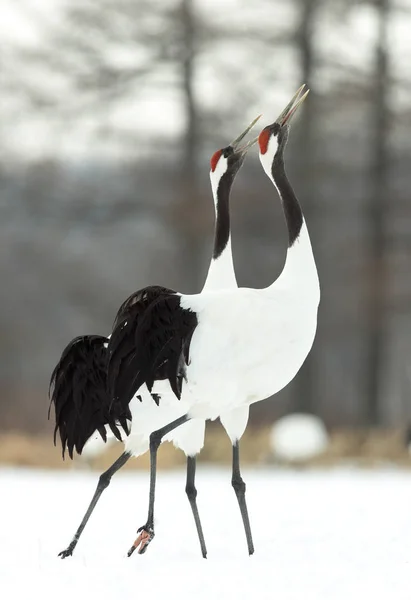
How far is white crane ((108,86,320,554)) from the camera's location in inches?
166

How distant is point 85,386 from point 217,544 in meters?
1.14

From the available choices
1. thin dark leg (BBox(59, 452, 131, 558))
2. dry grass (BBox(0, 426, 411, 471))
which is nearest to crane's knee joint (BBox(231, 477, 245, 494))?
thin dark leg (BBox(59, 452, 131, 558))

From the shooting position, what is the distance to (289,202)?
182 inches

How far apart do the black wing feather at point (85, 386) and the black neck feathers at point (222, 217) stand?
A: 2.71ft

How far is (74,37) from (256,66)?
2.66 metres

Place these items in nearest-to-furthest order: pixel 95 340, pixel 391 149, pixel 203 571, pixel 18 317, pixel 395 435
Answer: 1. pixel 203 571
2. pixel 95 340
3. pixel 395 435
4. pixel 391 149
5. pixel 18 317

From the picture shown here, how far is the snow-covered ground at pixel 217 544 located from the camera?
152 inches

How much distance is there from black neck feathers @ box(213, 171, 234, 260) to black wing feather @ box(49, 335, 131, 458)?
2.71 ft

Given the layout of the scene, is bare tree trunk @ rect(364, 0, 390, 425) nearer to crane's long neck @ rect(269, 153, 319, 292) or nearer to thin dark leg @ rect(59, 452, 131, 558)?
crane's long neck @ rect(269, 153, 319, 292)

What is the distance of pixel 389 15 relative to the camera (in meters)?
13.2

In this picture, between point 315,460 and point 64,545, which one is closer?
point 64,545

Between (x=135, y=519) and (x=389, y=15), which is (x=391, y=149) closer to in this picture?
(x=389, y=15)

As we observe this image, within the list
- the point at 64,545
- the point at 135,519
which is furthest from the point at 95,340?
the point at 135,519

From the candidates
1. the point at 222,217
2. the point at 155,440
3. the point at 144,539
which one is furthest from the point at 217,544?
the point at 222,217
